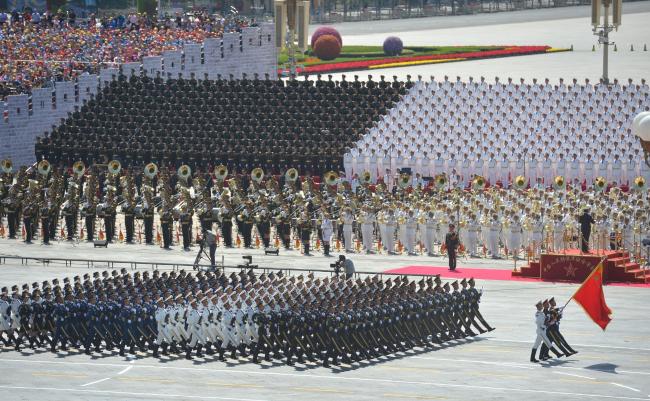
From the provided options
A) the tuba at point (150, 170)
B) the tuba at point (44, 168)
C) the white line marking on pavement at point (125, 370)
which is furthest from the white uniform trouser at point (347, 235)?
the white line marking on pavement at point (125, 370)

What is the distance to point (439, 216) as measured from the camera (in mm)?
50344

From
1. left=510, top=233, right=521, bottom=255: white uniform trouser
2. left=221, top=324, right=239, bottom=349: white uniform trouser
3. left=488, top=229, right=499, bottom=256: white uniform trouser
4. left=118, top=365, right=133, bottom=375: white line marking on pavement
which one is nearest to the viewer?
left=118, top=365, right=133, bottom=375: white line marking on pavement

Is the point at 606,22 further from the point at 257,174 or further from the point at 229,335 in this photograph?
the point at 229,335

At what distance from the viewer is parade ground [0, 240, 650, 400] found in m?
34.3

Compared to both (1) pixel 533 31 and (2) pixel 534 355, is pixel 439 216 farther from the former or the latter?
(1) pixel 533 31

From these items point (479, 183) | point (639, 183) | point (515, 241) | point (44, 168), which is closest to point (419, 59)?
point (44, 168)

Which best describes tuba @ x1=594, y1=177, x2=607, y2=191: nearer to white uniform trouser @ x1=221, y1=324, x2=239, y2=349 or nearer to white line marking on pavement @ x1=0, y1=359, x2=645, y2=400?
white uniform trouser @ x1=221, y1=324, x2=239, y2=349

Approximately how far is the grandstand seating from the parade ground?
18.6 metres

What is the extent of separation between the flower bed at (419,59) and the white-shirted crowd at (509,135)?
21658 millimetres

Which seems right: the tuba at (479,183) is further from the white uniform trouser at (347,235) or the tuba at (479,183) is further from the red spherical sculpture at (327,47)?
the red spherical sculpture at (327,47)

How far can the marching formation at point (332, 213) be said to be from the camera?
4900 centimetres

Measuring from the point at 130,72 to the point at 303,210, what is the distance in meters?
18.5

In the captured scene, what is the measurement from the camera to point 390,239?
166 feet

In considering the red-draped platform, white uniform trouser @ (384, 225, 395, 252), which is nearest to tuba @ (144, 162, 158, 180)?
white uniform trouser @ (384, 225, 395, 252)
